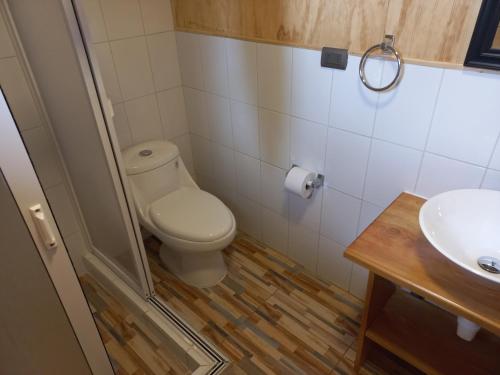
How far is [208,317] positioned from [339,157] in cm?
101

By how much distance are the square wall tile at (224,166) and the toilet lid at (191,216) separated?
239 millimetres

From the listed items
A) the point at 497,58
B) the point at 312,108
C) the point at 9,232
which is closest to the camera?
the point at 9,232

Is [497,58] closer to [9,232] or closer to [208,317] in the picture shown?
[9,232]

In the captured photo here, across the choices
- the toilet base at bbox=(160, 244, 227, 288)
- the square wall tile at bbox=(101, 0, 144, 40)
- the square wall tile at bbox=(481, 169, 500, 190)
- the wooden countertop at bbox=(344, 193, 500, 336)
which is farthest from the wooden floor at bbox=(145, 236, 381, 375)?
the square wall tile at bbox=(101, 0, 144, 40)

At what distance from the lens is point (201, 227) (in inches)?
69.7

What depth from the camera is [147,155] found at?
1.92m

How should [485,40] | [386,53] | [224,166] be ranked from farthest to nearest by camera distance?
1. [224,166]
2. [386,53]
3. [485,40]

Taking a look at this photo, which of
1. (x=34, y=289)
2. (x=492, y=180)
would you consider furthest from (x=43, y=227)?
(x=492, y=180)

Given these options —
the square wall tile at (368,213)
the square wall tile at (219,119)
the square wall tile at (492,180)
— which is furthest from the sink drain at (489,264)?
the square wall tile at (219,119)

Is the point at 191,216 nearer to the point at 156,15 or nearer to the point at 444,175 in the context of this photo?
the point at 156,15

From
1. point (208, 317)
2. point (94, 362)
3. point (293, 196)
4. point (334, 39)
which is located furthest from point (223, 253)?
point (334, 39)

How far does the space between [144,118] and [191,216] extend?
2.06 feet

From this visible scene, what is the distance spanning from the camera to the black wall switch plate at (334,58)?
53.6 inches

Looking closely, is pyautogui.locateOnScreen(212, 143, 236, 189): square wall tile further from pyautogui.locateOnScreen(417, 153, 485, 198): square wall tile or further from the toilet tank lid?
pyautogui.locateOnScreen(417, 153, 485, 198): square wall tile
